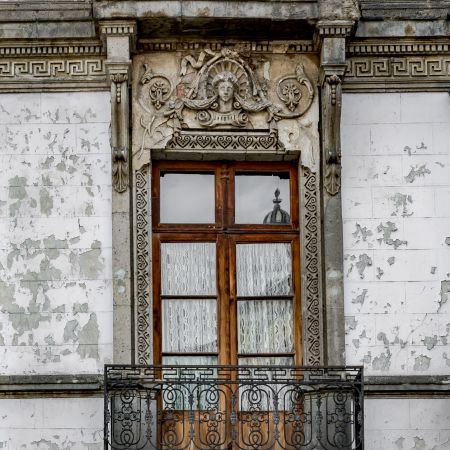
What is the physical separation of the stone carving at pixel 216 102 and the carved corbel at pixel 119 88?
10.9 inches

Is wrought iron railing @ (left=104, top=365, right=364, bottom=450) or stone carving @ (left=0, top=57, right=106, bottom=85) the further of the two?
stone carving @ (left=0, top=57, right=106, bottom=85)

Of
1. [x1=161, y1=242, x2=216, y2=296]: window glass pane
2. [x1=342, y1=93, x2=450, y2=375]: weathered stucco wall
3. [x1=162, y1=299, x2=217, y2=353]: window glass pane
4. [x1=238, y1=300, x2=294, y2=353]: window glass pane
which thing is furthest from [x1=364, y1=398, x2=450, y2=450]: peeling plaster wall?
[x1=161, y1=242, x2=216, y2=296]: window glass pane

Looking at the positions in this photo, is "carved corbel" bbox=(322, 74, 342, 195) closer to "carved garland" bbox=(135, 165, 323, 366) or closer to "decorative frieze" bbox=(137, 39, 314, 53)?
"carved garland" bbox=(135, 165, 323, 366)

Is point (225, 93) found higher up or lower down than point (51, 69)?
lower down

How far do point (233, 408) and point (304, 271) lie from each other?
4.85ft

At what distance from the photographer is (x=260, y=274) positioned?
59.3ft

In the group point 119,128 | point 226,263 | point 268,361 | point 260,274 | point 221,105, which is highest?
point 221,105

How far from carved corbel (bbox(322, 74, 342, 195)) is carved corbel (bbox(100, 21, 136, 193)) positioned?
5.86 ft

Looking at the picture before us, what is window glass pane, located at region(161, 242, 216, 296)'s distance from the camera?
59.1 feet

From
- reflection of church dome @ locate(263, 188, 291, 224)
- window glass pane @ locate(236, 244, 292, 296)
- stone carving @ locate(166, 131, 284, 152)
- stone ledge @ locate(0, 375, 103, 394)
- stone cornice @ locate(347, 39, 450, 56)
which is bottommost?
stone ledge @ locate(0, 375, 103, 394)

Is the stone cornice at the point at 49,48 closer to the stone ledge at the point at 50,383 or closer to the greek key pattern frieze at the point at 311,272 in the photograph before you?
the greek key pattern frieze at the point at 311,272

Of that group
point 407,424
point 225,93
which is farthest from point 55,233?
point 407,424

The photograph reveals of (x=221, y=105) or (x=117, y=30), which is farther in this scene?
(x=221, y=105)

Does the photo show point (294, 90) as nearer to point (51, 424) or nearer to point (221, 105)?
point (221, 105)
